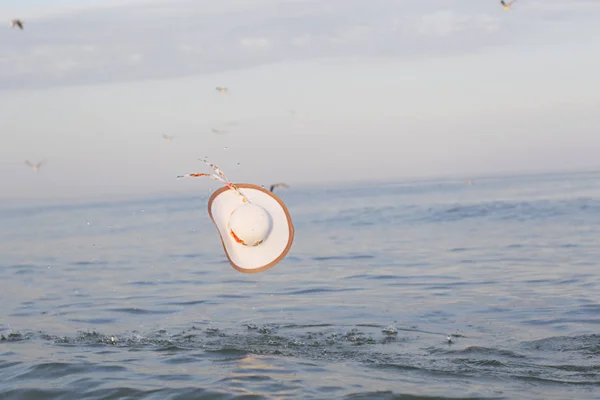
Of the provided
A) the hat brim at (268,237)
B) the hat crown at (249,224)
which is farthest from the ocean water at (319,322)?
the hat crown at (249,224)

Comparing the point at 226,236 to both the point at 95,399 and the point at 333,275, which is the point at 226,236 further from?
the point at 333,275

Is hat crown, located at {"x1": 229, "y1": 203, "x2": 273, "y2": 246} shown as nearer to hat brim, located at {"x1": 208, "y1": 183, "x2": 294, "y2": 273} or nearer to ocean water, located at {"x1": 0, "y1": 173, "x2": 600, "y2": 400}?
hat brim, located at {"x1": 208, "y1": 183, "x2": 294, "y2": 273}

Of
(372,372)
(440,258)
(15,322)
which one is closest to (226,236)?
(372,372)

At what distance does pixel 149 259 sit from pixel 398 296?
441 inches

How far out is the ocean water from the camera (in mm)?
9133

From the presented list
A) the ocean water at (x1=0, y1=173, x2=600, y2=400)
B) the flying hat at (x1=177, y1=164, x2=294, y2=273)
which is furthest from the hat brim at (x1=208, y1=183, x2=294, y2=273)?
the ocean water at (x1=0, y1=173, x2=600, y2=400)

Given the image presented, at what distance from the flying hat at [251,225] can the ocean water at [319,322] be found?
1.36 metres

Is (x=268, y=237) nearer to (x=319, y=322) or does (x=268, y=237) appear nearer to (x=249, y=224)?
(x=249, y=224)

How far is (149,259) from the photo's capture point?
80.7ft

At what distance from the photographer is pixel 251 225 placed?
9680mm

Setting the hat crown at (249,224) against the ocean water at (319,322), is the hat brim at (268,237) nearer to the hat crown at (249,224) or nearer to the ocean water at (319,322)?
the hat crown at (249,224)

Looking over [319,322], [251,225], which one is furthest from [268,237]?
[319,322]

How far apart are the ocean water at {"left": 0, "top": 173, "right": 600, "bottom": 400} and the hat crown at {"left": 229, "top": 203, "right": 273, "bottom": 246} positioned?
1599mm

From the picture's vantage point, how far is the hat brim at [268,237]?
9.79 meters
